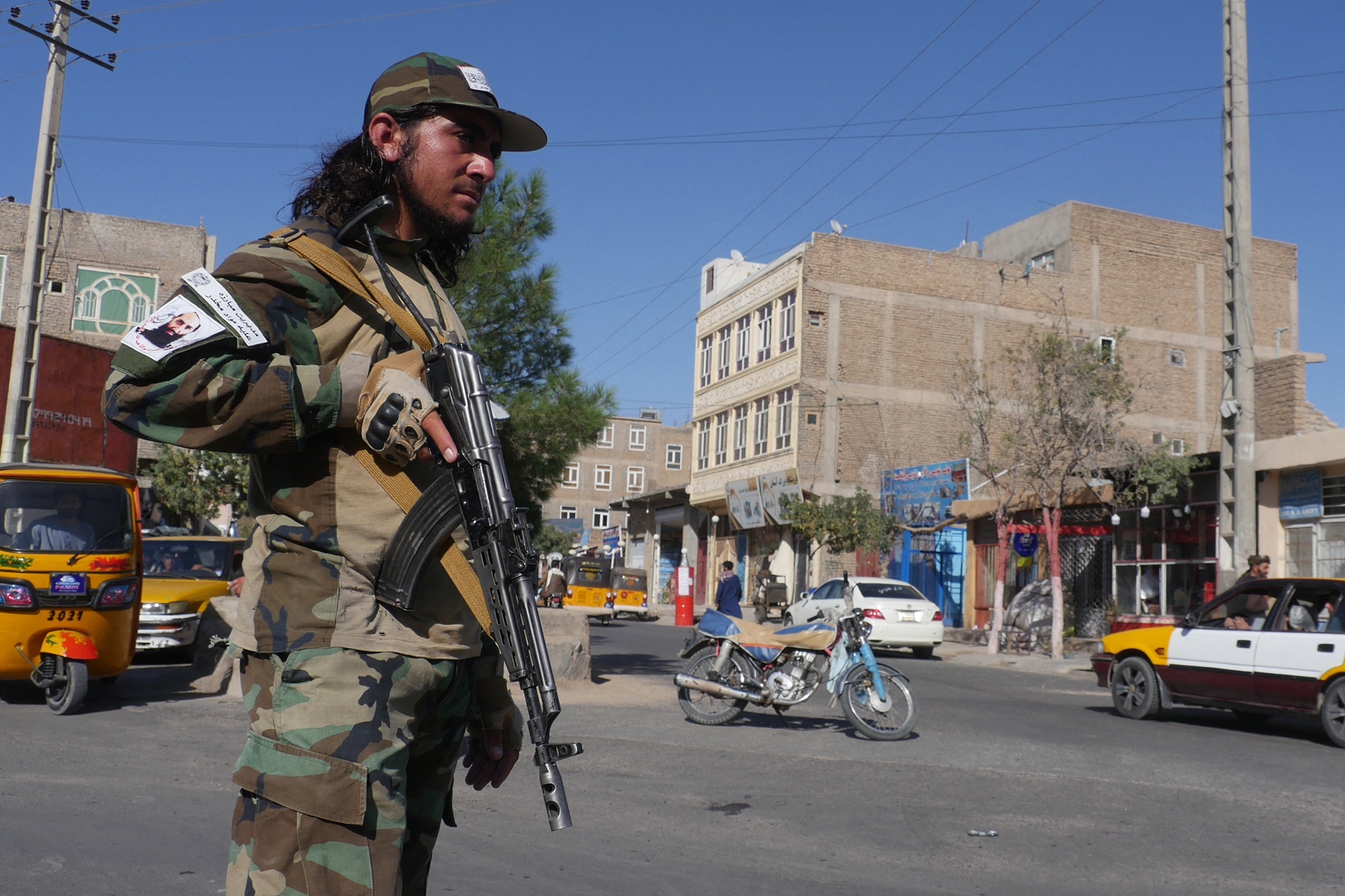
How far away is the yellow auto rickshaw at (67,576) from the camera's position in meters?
9.02

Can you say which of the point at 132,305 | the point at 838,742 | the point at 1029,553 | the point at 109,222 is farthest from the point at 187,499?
the point at 838,742

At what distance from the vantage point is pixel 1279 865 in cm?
538

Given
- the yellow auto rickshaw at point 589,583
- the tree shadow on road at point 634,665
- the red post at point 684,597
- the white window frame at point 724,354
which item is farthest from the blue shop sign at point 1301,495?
the white window frame at point 724,354

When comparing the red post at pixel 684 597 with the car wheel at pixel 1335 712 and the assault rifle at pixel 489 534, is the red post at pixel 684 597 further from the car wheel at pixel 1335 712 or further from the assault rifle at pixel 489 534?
the assault rifle at pixel 489 534

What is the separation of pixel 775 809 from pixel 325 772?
5070mm

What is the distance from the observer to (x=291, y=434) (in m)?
1.78

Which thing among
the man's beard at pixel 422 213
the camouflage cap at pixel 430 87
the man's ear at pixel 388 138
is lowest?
the man's beard at pixel 422 213

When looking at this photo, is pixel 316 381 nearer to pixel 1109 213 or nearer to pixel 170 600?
pixel 170 600

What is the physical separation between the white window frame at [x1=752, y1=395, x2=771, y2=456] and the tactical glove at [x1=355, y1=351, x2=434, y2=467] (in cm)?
3595

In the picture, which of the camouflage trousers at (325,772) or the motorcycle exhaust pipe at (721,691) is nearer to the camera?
the camouflage trousers at (325,772)

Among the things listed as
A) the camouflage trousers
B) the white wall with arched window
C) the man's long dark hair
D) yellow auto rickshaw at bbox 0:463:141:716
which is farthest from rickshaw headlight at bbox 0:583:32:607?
the white wall with arched window

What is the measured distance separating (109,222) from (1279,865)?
39.5 m

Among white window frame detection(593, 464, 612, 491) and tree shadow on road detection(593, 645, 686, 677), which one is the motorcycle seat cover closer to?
tree shadow on road detection(593, 645, 686, 677)

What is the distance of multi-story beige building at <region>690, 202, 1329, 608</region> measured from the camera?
3569cm
